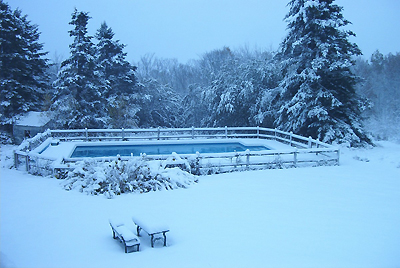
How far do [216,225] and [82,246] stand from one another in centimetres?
242

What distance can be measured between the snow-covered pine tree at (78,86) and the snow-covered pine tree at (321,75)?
13350 millimetres

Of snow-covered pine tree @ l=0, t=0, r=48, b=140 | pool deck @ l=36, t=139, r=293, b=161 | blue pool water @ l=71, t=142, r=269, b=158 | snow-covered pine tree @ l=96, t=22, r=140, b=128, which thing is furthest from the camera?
snow-covered pine tree @ l=96, t=22, r=140, b=128

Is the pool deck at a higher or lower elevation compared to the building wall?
lower

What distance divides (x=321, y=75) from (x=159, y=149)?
10.3 meters

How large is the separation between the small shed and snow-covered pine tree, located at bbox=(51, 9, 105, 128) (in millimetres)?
923

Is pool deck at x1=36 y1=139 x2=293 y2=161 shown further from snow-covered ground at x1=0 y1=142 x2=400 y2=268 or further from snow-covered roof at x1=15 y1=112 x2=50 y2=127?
snow-covered ground at x1=0 y1=142 x2=400 y2=268

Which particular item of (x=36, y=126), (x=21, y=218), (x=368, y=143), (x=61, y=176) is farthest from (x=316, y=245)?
(x=36, y=126)

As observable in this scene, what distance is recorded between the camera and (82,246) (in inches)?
192

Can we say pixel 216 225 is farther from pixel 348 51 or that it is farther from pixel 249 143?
pixel 348 51

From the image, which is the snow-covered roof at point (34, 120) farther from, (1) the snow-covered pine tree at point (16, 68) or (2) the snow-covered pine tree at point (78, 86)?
(2) the snow-covered pine tree at point (78, 86)

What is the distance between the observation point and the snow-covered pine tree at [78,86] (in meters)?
21.4

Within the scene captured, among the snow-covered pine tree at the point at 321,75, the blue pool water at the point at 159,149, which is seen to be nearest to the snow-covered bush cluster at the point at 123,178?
the blue pool water at the point at 159,149

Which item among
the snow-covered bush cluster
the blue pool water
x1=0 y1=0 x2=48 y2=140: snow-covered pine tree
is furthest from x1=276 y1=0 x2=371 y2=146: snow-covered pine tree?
x1=0 y1=0 x2=48 y2=140: snow-covered pine tree

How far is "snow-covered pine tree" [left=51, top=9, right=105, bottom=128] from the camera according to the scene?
21438 millimetres
